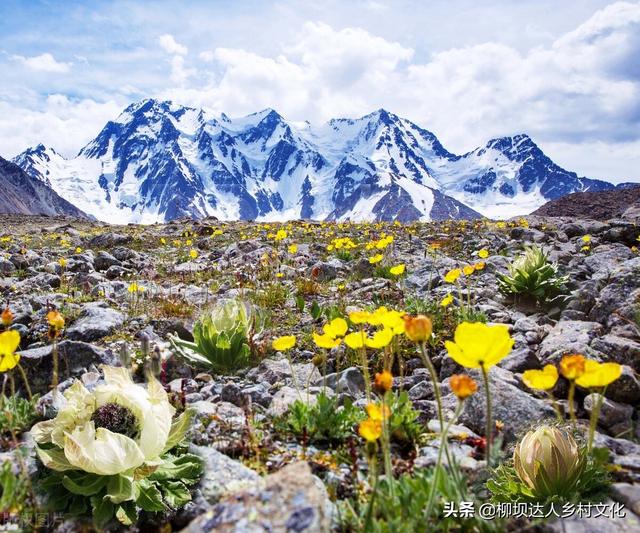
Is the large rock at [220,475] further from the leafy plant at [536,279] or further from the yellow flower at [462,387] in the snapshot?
the leafy plant at [536,279]

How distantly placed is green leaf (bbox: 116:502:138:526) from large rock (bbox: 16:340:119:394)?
236cm

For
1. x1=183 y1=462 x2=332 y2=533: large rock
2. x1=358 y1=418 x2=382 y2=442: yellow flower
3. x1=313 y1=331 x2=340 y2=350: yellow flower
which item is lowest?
x1=183 y1=462 x2=332 y2=533: large rock

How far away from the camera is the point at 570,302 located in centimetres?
651

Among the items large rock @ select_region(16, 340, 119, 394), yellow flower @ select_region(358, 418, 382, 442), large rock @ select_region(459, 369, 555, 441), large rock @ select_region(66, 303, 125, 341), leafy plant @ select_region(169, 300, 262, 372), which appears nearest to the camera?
yellow flower @ select_region(358, 418, 382, 442)

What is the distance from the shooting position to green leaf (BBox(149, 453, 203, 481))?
117 inches

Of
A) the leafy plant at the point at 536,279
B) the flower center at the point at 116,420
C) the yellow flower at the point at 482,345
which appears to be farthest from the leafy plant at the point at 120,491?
the leafy plant at the point at 536,279

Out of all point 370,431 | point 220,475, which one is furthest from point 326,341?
point 370,431

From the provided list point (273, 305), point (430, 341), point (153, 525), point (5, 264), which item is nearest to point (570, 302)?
point (430, 341)

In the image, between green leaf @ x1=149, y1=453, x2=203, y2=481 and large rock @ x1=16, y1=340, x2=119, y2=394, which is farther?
large rock @ x1=16, y1=340, x2=119, y2=394

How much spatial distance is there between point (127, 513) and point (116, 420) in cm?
56

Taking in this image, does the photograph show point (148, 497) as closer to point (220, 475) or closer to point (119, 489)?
point (119, 489)

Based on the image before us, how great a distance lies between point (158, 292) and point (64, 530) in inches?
254

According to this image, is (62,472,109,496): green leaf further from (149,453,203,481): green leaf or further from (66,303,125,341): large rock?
(66,303,125,341): large rock

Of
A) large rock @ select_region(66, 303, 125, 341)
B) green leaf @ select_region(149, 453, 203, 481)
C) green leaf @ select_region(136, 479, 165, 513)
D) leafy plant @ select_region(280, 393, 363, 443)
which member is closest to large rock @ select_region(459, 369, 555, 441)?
leafy plant @ select_region(280, 393, 363, 443)
